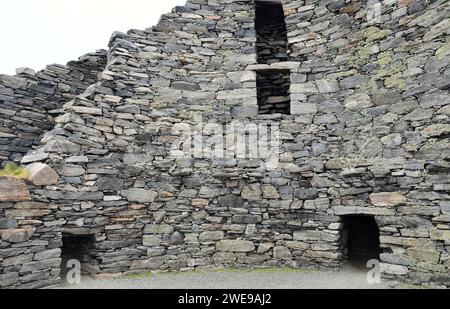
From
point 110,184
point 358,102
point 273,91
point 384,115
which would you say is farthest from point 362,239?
point 110,184

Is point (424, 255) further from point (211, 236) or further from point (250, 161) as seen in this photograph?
point (211, 236)

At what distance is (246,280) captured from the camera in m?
6.86

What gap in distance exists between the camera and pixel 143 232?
301 inches

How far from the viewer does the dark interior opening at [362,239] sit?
836 centimetres

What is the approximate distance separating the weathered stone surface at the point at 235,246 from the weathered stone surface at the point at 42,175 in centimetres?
376

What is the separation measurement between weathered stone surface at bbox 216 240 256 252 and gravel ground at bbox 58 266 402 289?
499mm

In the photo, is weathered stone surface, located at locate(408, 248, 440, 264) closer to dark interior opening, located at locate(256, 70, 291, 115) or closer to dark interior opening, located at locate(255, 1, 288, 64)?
dark interior opening, located at locate(256, 70, 291, 115)

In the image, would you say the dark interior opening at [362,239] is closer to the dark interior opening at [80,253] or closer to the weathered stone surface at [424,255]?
the weathered stone surface at [424,255]

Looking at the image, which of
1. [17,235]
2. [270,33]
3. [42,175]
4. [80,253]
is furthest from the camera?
[270,33]

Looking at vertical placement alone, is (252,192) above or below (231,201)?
above

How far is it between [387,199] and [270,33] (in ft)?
19.3

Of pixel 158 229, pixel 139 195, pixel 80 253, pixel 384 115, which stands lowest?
pixel 80 253

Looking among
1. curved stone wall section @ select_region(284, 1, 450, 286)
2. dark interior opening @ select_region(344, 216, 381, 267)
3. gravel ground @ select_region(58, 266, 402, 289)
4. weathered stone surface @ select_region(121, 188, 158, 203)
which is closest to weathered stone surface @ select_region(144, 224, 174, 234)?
weathered stone surface @ select_region(121, 188, 158, 203)

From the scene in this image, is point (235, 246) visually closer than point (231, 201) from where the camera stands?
Yes
